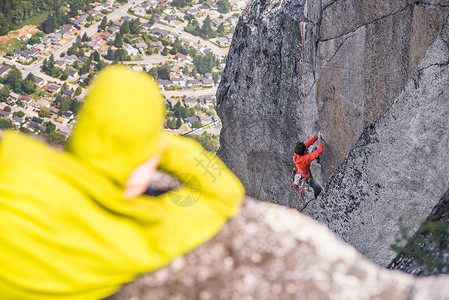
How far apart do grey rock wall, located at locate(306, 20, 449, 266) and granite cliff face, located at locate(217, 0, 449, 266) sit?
1 cm

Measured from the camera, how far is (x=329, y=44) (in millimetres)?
7168

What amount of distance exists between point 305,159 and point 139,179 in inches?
232

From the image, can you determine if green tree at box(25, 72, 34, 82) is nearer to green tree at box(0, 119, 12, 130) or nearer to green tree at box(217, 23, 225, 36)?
green tree at box(0, 119, 12, 130)

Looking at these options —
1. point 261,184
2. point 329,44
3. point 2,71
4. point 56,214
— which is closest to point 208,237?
point 56,214

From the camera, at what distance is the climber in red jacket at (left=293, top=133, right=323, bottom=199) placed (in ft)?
24.5

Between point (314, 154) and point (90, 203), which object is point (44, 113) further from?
point (90, 203)

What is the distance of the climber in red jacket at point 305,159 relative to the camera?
Answer: 7461mm

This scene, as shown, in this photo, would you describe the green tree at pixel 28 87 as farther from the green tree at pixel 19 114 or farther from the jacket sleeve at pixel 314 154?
the jacket sleeve at pixel 314 154

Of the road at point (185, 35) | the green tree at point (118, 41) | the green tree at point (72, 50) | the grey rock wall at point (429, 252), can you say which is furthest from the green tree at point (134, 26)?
the grey rock wall at point (429, 252)

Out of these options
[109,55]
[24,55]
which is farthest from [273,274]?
[24,55]

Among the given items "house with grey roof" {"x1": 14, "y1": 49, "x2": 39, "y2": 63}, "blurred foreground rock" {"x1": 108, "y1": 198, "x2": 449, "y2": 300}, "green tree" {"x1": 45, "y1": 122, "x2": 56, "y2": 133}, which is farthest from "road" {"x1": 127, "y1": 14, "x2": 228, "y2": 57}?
"blurred foreground rock" {"x1": 108, "y1": 198, "x2": 449, "y2": 300}

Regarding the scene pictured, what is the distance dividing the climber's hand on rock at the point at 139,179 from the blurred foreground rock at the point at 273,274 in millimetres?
426

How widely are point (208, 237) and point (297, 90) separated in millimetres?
6454

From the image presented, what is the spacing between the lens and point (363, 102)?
21.7 feet
